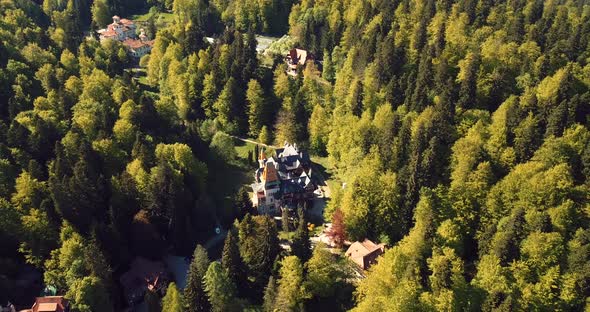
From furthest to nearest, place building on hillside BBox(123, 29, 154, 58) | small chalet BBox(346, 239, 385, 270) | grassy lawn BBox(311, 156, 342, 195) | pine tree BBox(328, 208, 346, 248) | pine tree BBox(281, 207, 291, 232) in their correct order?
building on hillside BBox(123, 29, 154, 58) → grassy lawn BBox(311, 156, 342, 195) → pine tree BBox(281, 207, 291, 232) → pine tree BBox(328, 208, 346, 248) → small chalet BBox(346, 239, 385, 270)

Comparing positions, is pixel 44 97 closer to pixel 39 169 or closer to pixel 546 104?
pixel 39 169

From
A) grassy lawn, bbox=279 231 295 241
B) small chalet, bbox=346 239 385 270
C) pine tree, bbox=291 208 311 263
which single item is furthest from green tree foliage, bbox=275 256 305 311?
grassy lawn, bbox=279 231 295 241

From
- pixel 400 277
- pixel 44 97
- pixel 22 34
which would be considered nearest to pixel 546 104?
pixel 400 277

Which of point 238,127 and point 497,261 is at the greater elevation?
point 497,261

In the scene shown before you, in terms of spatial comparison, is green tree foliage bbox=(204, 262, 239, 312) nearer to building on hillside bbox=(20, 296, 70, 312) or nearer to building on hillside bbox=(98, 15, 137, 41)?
building on hillside bbox=(20, 296, 70, 312)

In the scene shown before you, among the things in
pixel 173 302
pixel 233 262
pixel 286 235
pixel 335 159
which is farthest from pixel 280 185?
pixel 173 302

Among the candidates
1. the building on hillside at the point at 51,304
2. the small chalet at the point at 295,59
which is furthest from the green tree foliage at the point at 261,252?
the small chalet at the point at 295,59

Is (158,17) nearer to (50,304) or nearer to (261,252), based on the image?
(261,252)
